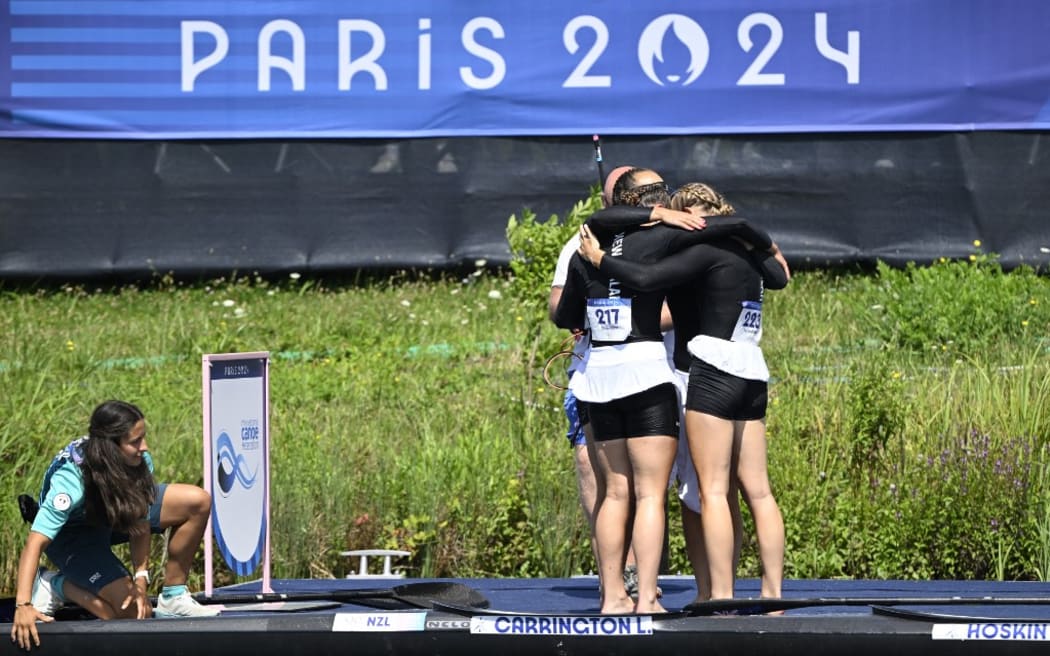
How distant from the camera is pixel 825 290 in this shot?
38.8 ft

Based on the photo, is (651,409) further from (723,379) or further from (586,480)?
(586,480)

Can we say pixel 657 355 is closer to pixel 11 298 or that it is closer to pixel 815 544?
pixel 815 544

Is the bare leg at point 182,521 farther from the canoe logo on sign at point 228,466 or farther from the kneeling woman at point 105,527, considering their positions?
the canoe logo on sign at point 228,466

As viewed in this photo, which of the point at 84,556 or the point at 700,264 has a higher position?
the point at 700,264

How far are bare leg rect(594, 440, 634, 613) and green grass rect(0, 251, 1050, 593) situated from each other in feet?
7.52

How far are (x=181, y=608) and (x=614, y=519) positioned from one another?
174cm

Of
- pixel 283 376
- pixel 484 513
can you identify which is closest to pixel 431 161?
pixel 283 376

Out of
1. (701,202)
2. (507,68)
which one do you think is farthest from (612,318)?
(507,68)

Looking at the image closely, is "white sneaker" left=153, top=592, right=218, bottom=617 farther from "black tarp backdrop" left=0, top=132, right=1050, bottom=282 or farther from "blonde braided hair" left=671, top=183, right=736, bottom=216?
"black tarp backdrop" left=0, top=132, right=1050, bottom=282

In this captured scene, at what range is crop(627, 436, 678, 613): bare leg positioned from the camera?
5637mm

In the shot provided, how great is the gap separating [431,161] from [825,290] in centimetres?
329

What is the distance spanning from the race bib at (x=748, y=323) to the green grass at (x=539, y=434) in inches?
96.9

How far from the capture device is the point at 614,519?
5730mm

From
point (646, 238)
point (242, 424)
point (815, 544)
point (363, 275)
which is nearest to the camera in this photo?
point (646, 238)
